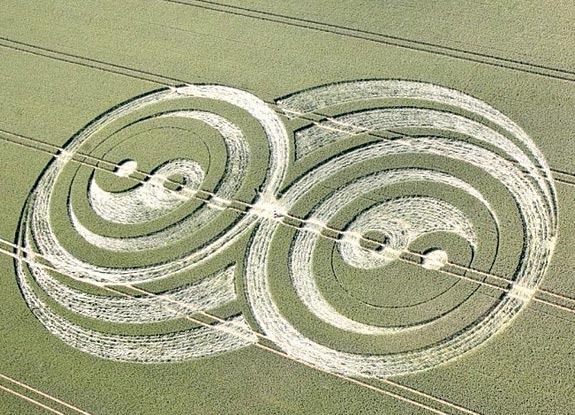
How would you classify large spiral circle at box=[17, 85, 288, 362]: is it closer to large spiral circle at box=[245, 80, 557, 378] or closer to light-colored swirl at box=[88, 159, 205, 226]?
light-colored swirl at box=[88, 159, 205, 226]

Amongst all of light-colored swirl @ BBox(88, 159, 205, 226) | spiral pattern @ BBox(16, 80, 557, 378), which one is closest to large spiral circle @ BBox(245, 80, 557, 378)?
spiral pattern @ BBox(16, 80, 557, 378)

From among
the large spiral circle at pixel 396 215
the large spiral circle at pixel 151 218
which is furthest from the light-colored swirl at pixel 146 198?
the large spiral circle at pixel 396 215

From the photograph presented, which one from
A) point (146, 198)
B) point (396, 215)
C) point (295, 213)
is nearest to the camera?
point (396, 215)

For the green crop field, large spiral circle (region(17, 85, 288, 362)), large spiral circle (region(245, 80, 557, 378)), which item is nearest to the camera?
the green crop field

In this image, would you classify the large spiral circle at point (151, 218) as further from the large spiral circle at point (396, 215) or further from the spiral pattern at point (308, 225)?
the large spiral circle at point (396, 215)

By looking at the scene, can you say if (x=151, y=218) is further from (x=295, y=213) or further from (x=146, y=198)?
(x=295, y=213)

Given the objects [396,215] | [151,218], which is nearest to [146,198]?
[151,218]

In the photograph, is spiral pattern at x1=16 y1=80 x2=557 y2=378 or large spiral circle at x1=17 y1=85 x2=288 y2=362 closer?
spiral pattern at x1=16 y1=80 x2=557 y2=378
